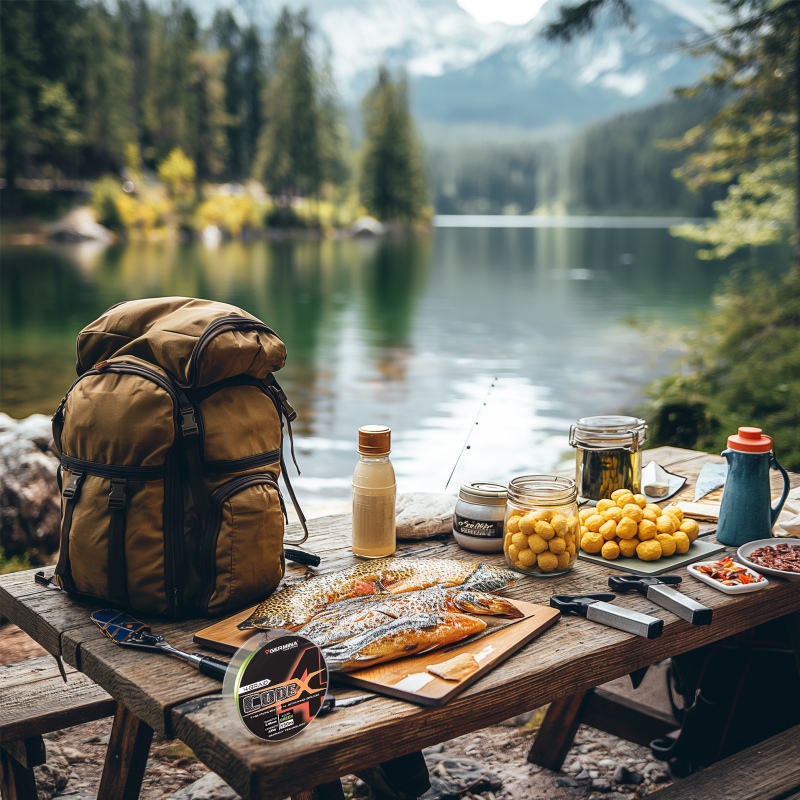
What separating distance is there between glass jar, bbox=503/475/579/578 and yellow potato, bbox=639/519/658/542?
0.19 m

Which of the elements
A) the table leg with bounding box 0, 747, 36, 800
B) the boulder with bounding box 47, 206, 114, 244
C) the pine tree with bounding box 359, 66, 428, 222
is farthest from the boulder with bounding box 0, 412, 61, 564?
the pine tree with bounding box 359, 66, 428, 222

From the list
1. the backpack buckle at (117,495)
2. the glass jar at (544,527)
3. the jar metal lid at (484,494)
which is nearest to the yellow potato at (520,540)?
the glass jar at (544,527)

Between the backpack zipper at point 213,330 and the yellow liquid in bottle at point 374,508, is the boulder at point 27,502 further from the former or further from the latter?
the backpack zipper at point 213,330

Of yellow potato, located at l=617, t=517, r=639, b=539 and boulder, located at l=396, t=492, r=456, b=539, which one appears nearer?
yellow potato, located at l=617, t=517, r=639, b=539

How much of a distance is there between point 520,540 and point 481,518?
0.20m

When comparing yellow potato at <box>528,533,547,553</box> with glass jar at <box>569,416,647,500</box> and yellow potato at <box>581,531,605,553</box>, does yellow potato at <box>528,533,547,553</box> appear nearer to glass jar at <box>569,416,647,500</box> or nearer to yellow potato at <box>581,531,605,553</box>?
yellow potato at <box>581,531,605,553</box>

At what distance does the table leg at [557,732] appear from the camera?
9.91 ft

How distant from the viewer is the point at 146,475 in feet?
5.94

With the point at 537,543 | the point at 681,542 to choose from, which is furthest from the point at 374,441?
the point at 681,542

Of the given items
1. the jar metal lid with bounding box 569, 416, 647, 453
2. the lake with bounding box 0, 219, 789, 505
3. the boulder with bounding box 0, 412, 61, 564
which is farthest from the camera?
the lake with bounding box 0, 219, 789, 505

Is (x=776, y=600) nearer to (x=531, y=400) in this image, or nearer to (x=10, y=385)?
(x=531, y=400)

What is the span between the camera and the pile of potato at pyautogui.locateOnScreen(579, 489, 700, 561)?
7.34 ft

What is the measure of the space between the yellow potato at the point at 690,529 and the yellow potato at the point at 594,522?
20 cm

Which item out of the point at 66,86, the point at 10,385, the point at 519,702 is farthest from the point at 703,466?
the point at 66,86
